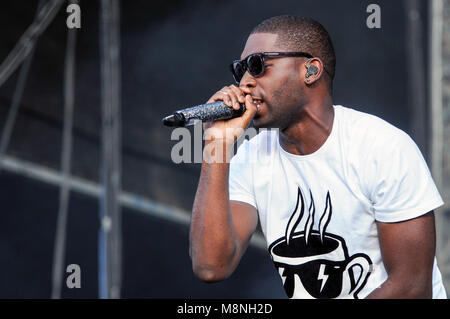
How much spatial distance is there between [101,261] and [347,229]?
2.98 m

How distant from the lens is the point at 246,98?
7.91ft

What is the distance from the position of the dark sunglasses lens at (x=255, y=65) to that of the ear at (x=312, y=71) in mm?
198

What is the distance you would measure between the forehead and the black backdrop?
9.23ft

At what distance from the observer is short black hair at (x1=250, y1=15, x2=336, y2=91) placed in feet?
8.29

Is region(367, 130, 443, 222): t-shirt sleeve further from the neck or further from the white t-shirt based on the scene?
the neck

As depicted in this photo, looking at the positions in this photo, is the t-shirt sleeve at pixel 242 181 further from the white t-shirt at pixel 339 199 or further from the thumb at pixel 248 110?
the thumb at pixel 248 110

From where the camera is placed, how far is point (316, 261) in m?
2.44

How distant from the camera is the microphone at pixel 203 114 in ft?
7.17

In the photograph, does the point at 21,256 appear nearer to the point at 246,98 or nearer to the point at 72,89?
the point at 72,89

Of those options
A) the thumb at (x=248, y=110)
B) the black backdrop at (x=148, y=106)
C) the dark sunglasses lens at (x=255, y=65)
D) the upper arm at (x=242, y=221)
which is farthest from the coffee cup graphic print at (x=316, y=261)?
the black backdrop at (x=148, y=106)

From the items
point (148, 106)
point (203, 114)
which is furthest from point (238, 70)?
point (148, 106)

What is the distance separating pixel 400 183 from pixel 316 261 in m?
0.47

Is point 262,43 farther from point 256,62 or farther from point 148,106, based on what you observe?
point 148,106
